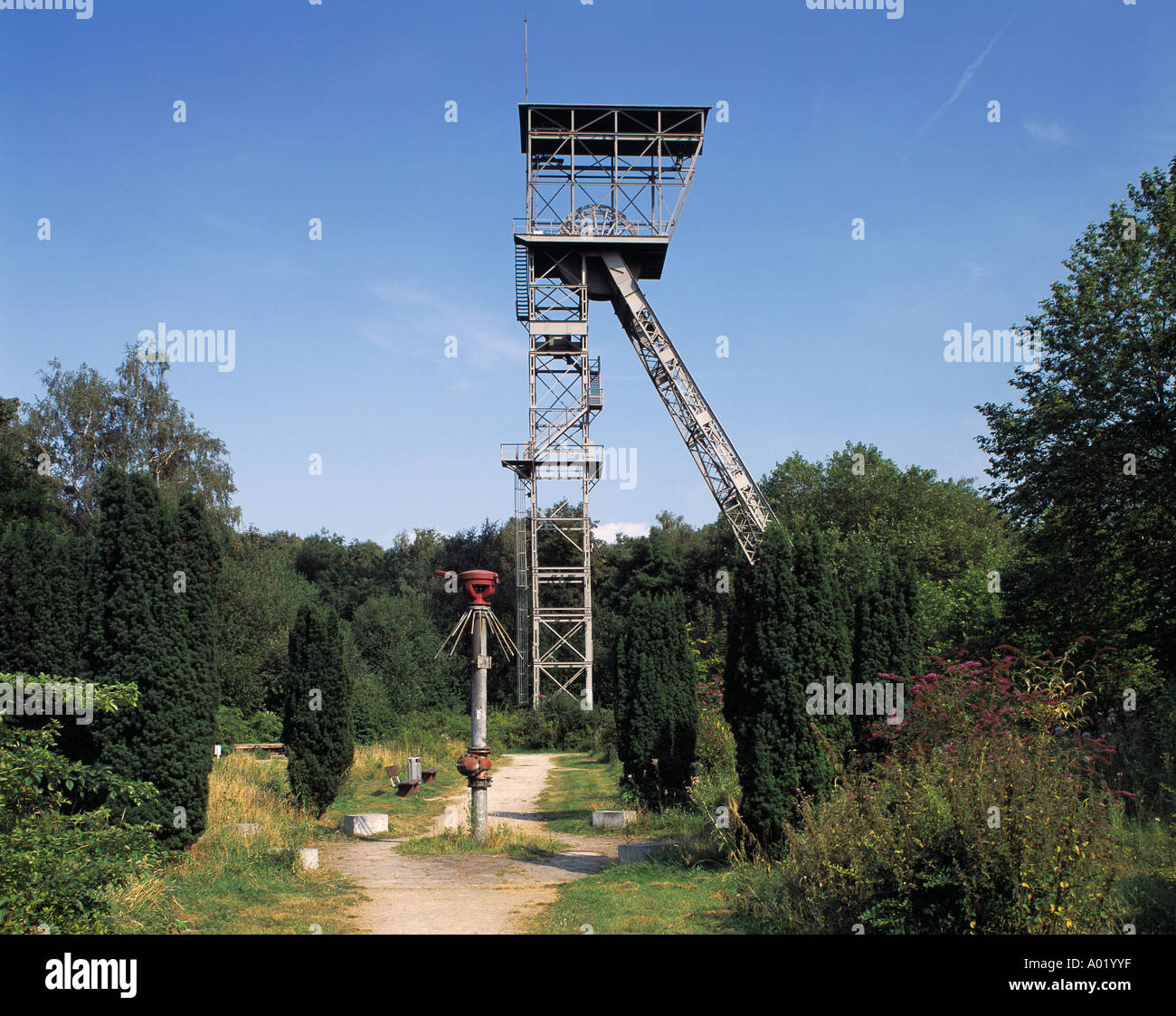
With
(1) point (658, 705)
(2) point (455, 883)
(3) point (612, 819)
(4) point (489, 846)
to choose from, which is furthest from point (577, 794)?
(2) point (455, 883)

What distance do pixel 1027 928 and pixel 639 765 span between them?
958 cm

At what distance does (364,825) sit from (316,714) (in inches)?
75.5

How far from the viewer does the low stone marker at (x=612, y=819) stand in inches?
563

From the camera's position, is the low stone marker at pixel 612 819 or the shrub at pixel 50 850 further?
the low stone marker at pixel 612 819

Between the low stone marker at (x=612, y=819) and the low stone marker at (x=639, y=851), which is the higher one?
the low stone marker at (x=639, y=851)

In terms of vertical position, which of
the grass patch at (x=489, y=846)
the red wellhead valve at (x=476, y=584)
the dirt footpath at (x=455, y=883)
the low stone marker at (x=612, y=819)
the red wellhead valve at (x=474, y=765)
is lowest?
the low stone marker at (x=612, y=819)

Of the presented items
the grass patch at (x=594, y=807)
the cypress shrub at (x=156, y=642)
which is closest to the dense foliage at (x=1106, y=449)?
the grass patch at (x=594, y=807)

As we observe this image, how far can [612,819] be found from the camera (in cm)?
1443

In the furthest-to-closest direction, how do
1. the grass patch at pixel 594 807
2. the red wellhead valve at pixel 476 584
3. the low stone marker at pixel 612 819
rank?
the low stone marker at pixel 612 819
the red wellhead valve at pixel 476 584
the grass patch at pixel 594 807

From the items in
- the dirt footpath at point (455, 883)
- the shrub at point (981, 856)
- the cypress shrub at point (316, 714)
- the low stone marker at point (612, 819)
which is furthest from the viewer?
the low stone marker at point (612, 819)

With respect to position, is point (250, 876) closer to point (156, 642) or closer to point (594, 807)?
point (156, 642)

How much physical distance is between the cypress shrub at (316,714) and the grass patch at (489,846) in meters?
2.05

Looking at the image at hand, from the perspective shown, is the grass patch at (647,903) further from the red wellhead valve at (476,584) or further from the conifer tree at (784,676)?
the red wellhead valve at (476,584)
